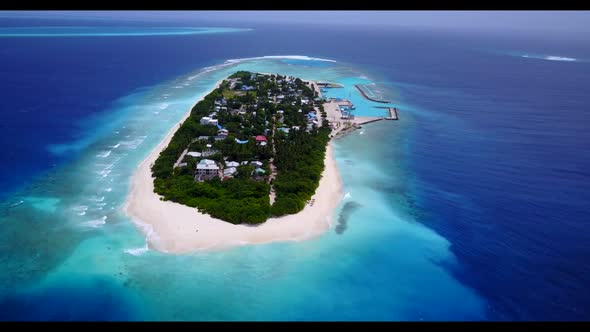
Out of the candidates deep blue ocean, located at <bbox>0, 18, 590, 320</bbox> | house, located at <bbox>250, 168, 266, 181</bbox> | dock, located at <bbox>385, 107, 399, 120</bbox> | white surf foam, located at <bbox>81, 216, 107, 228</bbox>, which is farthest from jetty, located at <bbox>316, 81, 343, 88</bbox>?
Result: white surf foam, located at <bbox>81, 216, 107, 228</bbox>

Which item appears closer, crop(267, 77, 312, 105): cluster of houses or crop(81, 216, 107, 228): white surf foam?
crop(81, 216, 107, 228): white surf foam

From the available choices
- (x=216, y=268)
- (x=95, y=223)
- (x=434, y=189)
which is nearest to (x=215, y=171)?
(x=95, y=223)

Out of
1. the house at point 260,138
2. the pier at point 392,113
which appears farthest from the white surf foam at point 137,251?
the pier at point 392,113

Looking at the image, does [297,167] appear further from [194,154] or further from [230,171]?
[194,154]

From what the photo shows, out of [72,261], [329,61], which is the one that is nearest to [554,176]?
[72,261]

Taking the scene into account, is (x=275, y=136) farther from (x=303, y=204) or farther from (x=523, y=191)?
(x=523, y=191)

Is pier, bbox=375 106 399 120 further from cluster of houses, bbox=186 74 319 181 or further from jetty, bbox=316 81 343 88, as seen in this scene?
jetty, bbox=316 81 343 88
